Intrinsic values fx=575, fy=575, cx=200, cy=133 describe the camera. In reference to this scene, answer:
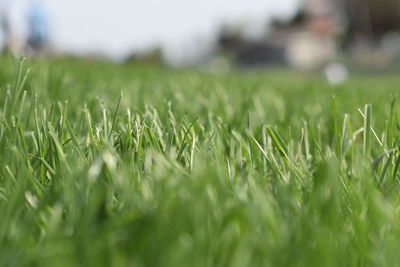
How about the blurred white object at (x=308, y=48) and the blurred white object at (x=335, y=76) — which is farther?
the blurred white object at (x=308, y=48)

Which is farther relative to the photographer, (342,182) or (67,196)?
(342,182)

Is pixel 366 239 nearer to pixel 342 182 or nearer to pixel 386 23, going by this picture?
pixel 342 182

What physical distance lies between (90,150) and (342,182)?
0.38 metres

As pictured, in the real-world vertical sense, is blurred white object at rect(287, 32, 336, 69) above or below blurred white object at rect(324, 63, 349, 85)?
below

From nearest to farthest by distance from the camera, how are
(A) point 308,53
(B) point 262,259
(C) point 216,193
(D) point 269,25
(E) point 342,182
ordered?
(B) point 262,259 → (C) point 216,193 → (E) point 342,182 → (A) point 308,53 → (D) point 269,25

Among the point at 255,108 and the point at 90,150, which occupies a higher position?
the point at 90,150

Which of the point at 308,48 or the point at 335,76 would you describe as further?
the point at 308,48

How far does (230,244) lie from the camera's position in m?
0.53

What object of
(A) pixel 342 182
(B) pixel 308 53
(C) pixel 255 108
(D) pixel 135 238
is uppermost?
(D) pixel 135 238

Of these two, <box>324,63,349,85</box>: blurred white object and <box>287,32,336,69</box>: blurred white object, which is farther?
<box>287,32,336,69</box>: blurred white object

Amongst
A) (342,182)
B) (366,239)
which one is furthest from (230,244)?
(342,182)

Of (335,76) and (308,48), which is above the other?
(335,76)

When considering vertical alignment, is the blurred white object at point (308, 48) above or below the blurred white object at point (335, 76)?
below

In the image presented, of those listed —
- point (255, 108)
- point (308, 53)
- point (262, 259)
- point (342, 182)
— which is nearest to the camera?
point (262, 259)
